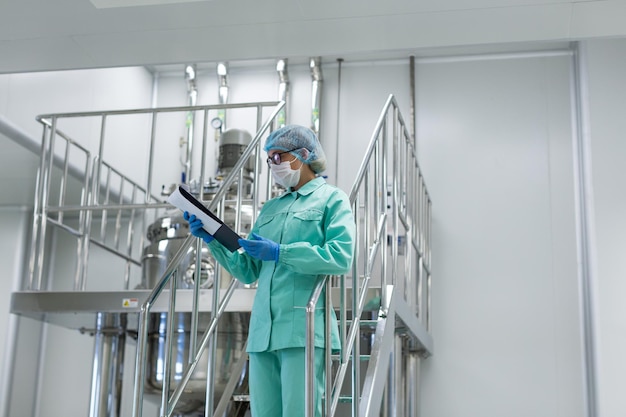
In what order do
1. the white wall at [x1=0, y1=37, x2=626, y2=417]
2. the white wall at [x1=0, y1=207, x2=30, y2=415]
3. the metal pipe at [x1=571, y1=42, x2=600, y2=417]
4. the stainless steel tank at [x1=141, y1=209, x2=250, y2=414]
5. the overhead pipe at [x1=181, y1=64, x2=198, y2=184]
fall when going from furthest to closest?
the overhead pipe at [x1=181, y1=64, x2=198, y2=184] < the white wall at [x1=0, y1=207, x2=30, y2=415] < the white wall at [x1=0, y1=37, x2=626, y2=417] < the metal pipe at [x1=571, y1=42, x2=600, y2=417] < the stainless steel tank at [x1=141, y1=209, x2=250, y2=414]

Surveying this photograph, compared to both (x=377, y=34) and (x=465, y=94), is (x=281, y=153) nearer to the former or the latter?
(x=377, y=34)

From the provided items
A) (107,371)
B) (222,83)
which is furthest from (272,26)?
(222,83)

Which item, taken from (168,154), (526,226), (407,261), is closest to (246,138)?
(168,154)

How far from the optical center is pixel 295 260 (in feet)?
9.48

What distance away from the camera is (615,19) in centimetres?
417

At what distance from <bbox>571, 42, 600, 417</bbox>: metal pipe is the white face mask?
3.62m

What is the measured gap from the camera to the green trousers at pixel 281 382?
2873 millimetres

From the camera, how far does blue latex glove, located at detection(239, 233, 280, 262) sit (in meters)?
2.90

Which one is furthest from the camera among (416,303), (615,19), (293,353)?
(416,303)

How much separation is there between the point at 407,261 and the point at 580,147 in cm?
252

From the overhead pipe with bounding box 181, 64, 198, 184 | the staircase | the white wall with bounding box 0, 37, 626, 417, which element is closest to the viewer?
the staircase

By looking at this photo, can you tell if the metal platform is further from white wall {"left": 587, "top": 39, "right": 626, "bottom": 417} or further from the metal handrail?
white wall {"left": 587, "top": 39, "right": 626, "bottom": 417}

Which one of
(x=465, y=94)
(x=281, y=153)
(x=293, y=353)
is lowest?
(x=293, y=353)

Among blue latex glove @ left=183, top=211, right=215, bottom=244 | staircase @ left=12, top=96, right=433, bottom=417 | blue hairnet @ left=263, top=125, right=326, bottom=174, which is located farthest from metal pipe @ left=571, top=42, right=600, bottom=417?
blue latex glove @ left=183, top=211, right=215, bottom=244
